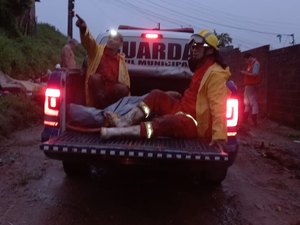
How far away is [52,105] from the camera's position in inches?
182

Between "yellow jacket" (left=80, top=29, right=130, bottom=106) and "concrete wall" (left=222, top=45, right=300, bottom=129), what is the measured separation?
602 centimetres

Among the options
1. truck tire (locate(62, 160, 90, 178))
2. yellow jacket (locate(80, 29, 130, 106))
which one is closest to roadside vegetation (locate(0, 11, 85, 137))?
truck tire (locate(62, 160, 90, 178))

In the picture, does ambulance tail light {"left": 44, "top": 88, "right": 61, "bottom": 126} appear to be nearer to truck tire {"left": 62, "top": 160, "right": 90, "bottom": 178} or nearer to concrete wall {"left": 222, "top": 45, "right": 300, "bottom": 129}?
truck tire {"left": 62, "top": 160, "right": 90, "bottom": 178}

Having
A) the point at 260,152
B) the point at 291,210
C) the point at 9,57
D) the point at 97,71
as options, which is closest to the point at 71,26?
the point at 9,57

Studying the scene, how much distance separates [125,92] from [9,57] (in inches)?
Result: 458

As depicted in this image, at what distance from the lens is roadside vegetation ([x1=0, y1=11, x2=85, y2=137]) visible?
9.75 meters

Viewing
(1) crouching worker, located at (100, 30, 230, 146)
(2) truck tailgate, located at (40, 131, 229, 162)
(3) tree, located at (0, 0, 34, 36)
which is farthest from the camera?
(3) tree, located at (0, 0, 34, 36)

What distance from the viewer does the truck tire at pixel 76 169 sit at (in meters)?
5.92

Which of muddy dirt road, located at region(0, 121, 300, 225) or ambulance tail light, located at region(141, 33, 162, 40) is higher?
ambulance tail light, located at region(141, 33, 162, 40)

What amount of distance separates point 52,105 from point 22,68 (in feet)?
44.4

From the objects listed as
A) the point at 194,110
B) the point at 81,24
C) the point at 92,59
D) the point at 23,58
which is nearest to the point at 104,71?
the point at 92,59

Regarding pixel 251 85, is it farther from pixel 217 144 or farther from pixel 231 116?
pixel 217 144

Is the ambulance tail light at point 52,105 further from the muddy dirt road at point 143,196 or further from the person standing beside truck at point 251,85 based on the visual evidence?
the person standing beside truck at point 251,85

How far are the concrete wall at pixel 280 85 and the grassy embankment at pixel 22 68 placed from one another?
503cm
